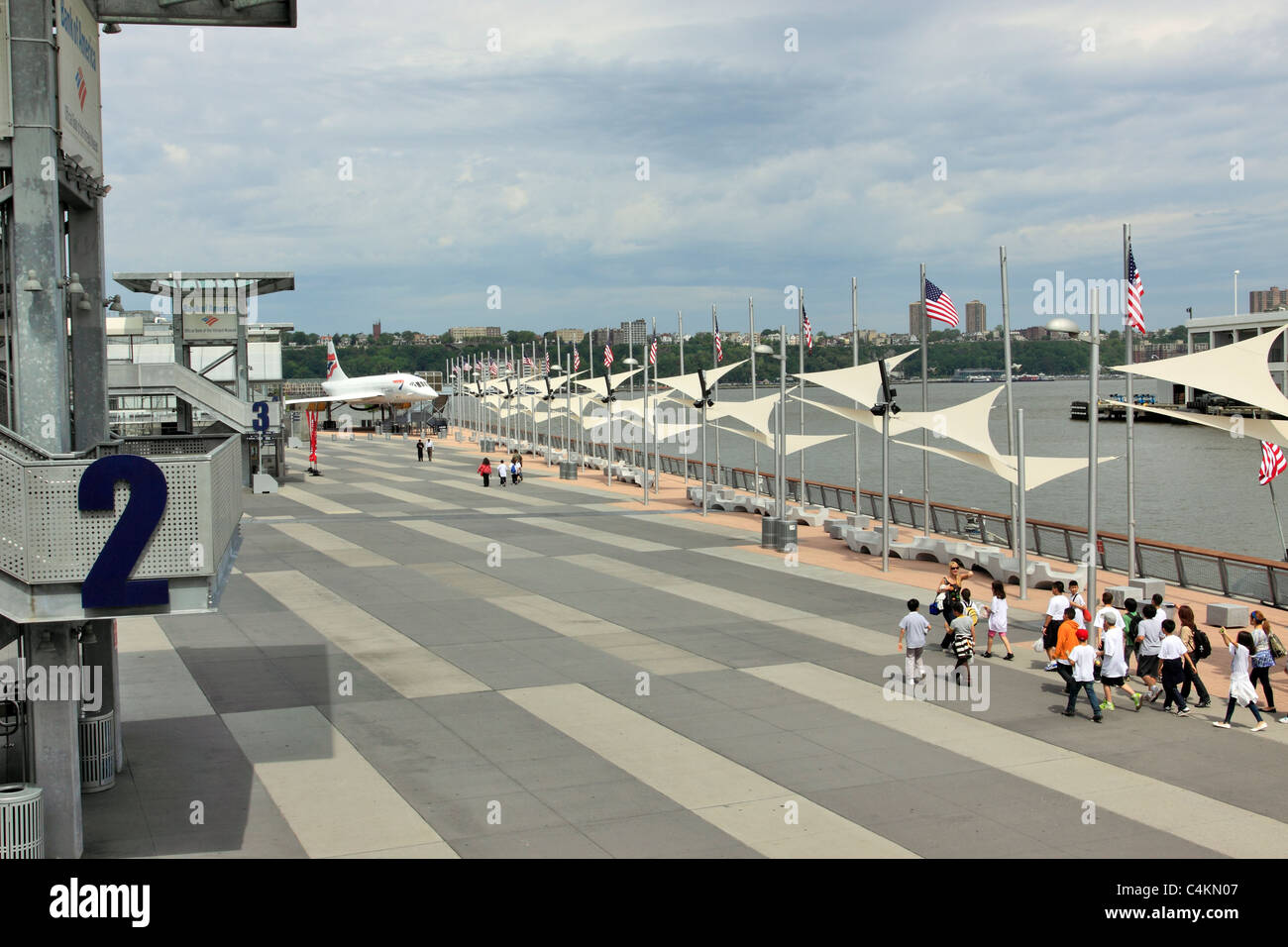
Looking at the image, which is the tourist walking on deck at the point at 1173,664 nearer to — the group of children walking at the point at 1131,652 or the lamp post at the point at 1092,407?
the group of children walking at the point at 1131,652

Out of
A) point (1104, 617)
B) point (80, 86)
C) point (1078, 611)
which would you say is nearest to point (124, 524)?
point (80, 86)

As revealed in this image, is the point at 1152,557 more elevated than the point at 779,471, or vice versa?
the point at 779,471

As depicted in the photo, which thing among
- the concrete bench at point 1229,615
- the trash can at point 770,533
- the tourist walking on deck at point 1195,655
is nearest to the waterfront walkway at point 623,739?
the tourist walking on deck at point 1195,655

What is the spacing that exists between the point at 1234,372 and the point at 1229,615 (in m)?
5.50

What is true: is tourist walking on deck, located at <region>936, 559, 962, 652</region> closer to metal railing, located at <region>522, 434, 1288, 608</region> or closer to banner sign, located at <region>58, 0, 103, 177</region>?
metal railing, located at <region>522, 434, 1288, 608</region>

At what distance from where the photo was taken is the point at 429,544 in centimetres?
3388

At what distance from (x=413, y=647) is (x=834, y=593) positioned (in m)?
10.0

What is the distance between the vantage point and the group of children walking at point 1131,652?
16.0 metres

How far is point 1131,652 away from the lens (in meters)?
19.5

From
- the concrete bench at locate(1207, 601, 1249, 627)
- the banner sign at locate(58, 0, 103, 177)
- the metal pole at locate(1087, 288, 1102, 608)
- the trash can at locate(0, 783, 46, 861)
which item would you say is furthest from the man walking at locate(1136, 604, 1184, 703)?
the banner sign at locate(58, 0, 103, 177)

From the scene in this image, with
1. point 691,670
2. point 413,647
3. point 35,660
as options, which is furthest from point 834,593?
point 35,660

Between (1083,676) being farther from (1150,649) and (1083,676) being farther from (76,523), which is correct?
(76,523)

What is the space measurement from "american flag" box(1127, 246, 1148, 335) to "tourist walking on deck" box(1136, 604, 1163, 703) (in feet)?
32.0

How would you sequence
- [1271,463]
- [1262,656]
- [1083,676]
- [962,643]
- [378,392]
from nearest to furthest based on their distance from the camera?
[1262,656] → [1083,676] → [962,643] → [1271,463] → [378,392]
